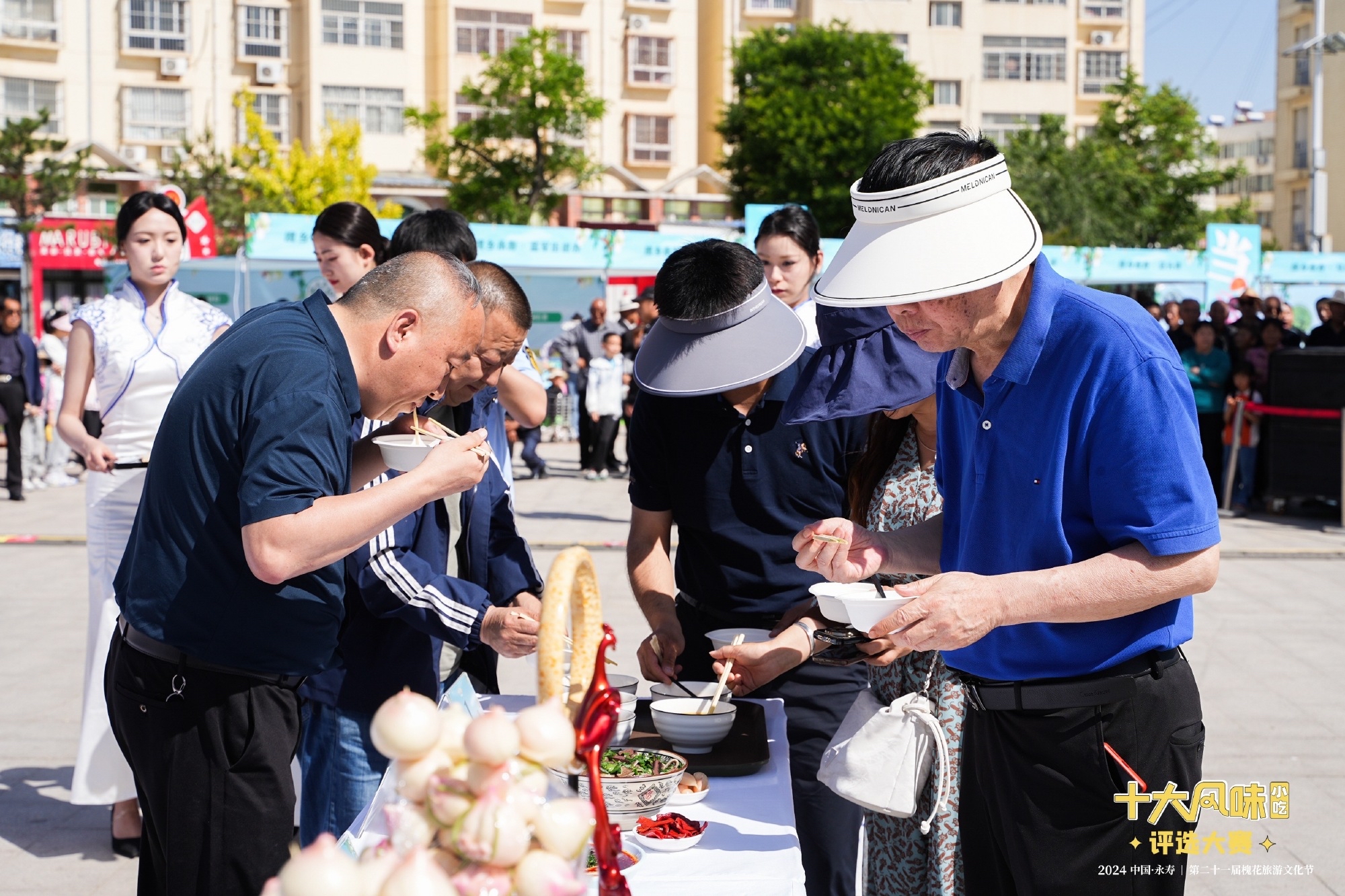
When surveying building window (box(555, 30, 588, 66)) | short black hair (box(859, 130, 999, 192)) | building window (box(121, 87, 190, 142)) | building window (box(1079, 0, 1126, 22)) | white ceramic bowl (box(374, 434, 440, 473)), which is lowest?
white ceramic bowl (box(374, 434, 440, 473))

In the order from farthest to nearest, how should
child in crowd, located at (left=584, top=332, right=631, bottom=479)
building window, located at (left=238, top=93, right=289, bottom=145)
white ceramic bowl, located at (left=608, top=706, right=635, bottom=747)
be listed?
building window, located at (left=238, top=93, right=289, bottom=145), child in crowd, located at (left=584, top=332, right=631, bottom=479), white ceramic bowl, located at (left=608, top=706, right=635, bottom=747)

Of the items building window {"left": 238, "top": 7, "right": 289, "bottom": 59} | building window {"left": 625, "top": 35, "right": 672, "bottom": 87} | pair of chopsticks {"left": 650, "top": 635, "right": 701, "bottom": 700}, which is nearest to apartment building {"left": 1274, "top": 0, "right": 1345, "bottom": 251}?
building window {"left": 625, "top": 35, "right": 672, "bottom": 87}

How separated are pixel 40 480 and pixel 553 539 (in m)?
7.37

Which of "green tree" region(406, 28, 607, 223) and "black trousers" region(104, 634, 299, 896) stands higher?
"green tree" region(406, 28, 607, 223)

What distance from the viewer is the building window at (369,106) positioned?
42.1 m

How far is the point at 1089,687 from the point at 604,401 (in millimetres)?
12896

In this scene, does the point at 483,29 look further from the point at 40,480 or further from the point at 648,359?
the point at 648,359

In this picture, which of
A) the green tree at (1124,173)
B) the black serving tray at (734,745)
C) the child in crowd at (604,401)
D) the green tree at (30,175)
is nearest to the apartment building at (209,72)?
the green tree at (30,175)

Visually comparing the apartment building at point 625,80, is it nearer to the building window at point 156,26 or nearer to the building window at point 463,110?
the building window at point 463,110

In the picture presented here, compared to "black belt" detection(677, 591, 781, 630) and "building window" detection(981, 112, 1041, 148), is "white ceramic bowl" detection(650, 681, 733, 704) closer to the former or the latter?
"black belt" detection(677, 591, 781, 630)

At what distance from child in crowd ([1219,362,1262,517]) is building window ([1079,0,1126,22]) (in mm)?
45627

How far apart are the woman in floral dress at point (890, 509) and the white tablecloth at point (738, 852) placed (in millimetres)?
418

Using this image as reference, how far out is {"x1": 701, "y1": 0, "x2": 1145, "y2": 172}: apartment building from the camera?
160 ft

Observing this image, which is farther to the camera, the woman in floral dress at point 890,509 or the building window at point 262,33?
the building window at point 262,33
